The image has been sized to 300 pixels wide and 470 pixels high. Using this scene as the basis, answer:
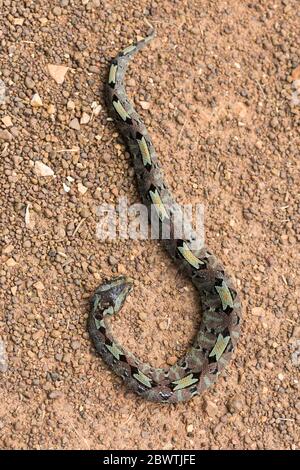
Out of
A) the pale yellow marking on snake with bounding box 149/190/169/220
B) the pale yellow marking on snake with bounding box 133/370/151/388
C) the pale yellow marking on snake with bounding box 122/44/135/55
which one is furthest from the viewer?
the pale yellow marking on snake with bounding box 122/44/135/55

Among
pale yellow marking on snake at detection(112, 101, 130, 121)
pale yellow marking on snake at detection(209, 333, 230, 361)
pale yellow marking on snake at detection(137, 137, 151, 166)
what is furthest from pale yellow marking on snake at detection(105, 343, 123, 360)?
pale yellow marking on snake at detection(112, 101, 130, 121)

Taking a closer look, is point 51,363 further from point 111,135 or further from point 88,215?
point 111,135

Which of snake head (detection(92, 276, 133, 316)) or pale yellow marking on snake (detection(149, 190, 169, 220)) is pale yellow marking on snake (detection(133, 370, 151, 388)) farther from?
pale yellow marking on snake (detection(149, 190, 169, 220))

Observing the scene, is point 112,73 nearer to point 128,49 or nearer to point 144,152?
point 128,49

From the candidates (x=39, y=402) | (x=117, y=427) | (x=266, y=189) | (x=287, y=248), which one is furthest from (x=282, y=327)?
(x=39, y=402)

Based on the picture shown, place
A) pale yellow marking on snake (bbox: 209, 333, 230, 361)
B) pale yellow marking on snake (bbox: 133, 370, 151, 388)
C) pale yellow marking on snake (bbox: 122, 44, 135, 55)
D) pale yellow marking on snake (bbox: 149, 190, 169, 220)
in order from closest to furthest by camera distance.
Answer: pale yellow marking on snake (bbox: 133, 370, 151, 388), pale yellow marking on snake (bbox: 209, 333, 230, 361), pale yellow marking on snake (bbox: 149, 190, 169, 220), pale yellow marking on snake (bbox: 122, 44, 135, 55)
